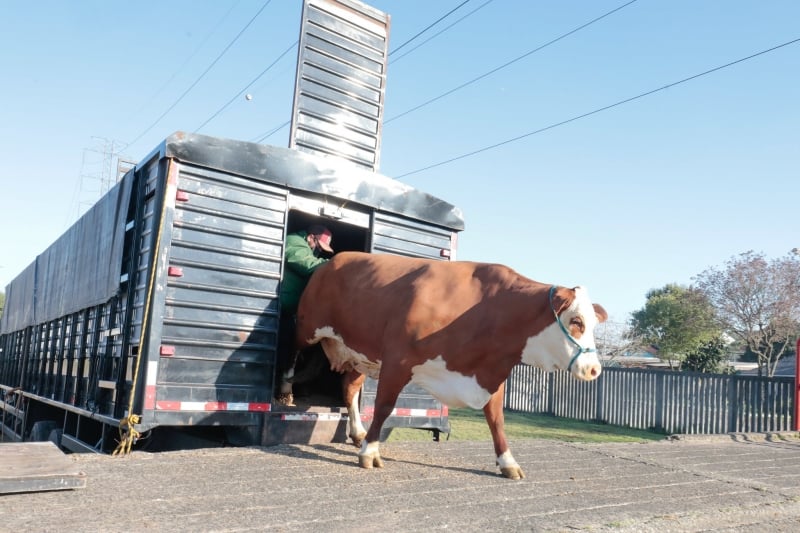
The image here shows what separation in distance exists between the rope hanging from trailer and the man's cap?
193cm

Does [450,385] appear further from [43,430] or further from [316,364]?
[43,430]

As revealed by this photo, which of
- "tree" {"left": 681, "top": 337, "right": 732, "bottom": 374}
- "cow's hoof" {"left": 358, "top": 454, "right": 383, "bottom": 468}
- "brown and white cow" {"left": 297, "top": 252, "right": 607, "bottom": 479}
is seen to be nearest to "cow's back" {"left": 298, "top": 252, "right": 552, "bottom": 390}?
"brown and white cow" {"left": 297, "top": 252, "right": 607, "bottom": 479}

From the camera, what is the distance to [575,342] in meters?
4.87

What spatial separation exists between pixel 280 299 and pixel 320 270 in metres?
0.51

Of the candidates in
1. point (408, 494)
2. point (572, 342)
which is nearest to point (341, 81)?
point (572, 342)

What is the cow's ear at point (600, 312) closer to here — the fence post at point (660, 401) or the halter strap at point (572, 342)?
the halter strap at point (572, 342)

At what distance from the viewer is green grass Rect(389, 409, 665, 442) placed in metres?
13.0

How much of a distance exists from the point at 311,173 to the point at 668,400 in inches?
477

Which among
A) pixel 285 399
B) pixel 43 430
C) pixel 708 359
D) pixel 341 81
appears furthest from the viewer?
pixel 708 359

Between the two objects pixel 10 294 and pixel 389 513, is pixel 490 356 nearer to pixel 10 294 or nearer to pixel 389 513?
pixel 389 513

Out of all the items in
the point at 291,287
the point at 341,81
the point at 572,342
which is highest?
the point at 341,81

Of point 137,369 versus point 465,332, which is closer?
point 465,332

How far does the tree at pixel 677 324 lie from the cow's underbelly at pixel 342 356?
23.5m

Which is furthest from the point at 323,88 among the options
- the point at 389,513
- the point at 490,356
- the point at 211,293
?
the point at 389,513
